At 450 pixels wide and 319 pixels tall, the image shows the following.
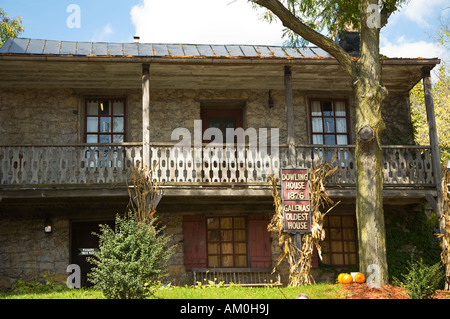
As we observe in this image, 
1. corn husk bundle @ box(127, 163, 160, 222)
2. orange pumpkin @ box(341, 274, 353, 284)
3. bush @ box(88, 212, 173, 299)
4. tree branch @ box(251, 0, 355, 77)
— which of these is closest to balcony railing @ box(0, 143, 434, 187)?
corn husk bundle @ box(127, 163, 160, 222)

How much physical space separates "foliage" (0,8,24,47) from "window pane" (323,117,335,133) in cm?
1421

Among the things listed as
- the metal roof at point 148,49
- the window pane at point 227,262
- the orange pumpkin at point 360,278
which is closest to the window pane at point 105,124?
the metal roof at point 148,49

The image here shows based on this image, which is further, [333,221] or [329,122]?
[329,122]

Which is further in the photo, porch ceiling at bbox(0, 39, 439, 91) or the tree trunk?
porch ceiling at bbox(0, 39, 439, 91)

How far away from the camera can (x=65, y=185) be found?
11359 mm

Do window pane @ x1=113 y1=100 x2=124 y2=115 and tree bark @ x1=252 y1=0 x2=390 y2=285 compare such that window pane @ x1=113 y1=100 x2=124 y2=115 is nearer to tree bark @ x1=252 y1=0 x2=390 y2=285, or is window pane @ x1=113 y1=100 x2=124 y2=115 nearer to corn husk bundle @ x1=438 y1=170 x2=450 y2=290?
tree bark @ x1=252 y1=0 x2=390 y2=285

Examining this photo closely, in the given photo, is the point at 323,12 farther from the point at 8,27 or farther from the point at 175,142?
the point at 8,27

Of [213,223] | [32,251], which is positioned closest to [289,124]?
[213,223]

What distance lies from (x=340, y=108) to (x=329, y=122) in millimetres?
452

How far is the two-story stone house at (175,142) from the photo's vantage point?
11539 mm

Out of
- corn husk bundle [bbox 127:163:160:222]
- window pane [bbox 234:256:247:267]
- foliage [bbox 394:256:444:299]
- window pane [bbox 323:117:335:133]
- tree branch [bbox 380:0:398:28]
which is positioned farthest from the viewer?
window pane [bbox 323:117:335:133]

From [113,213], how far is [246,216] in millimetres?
2936

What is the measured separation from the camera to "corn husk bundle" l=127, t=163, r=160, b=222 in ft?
36.0

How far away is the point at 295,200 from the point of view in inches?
434
